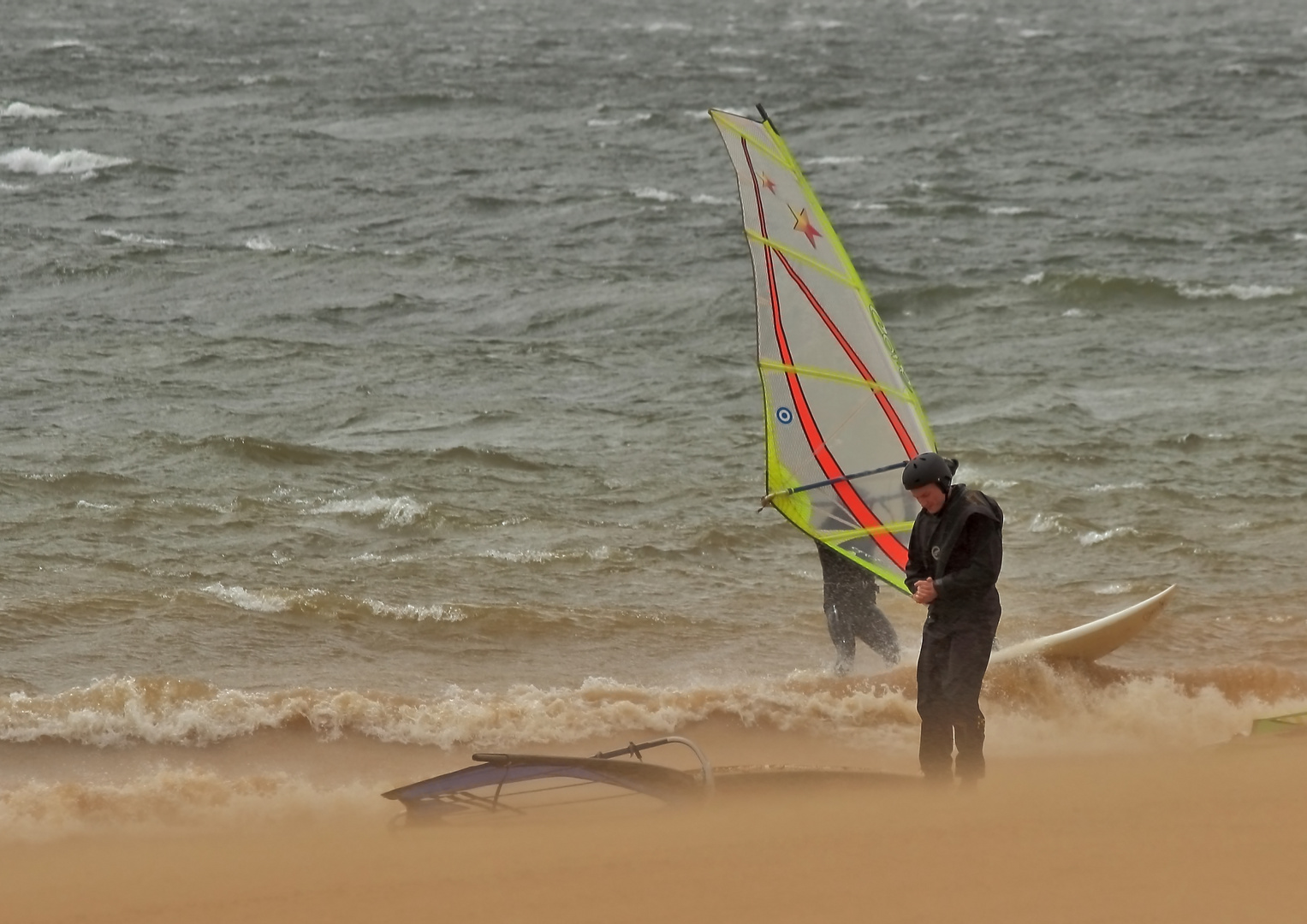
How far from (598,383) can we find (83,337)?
5.25 m

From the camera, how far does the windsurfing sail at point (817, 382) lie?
26.7 feet

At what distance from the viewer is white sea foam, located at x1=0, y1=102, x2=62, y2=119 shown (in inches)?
1167

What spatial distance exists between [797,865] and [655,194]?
20.4 meters

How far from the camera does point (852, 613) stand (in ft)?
26.9

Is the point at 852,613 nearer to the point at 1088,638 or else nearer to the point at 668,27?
the point at 1088,638

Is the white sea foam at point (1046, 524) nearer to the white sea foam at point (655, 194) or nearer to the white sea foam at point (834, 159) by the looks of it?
the white sea foam at point (655, 194)

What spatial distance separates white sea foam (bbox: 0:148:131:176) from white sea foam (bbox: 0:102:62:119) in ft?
11.7

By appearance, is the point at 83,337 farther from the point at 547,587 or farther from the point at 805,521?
the point at 805,521

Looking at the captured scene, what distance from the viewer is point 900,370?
8.62m

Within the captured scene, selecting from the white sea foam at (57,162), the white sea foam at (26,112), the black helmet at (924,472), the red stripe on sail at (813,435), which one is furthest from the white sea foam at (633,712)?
the white sea foam at (26,112)

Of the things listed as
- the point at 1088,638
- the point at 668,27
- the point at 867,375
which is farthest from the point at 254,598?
the point at 668,27

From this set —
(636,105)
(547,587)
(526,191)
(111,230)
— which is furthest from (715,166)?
(547,587)

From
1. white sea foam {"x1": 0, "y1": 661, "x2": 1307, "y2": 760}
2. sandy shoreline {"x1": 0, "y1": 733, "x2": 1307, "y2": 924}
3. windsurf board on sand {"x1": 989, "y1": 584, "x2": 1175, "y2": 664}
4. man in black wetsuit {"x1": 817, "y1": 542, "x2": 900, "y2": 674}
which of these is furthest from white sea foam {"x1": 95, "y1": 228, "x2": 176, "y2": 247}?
sandy shoreline {"x1": 0, "y1": 733, "x2": 1307, "y2": 924}

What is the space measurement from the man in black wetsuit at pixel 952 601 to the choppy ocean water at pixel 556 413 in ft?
5.00
